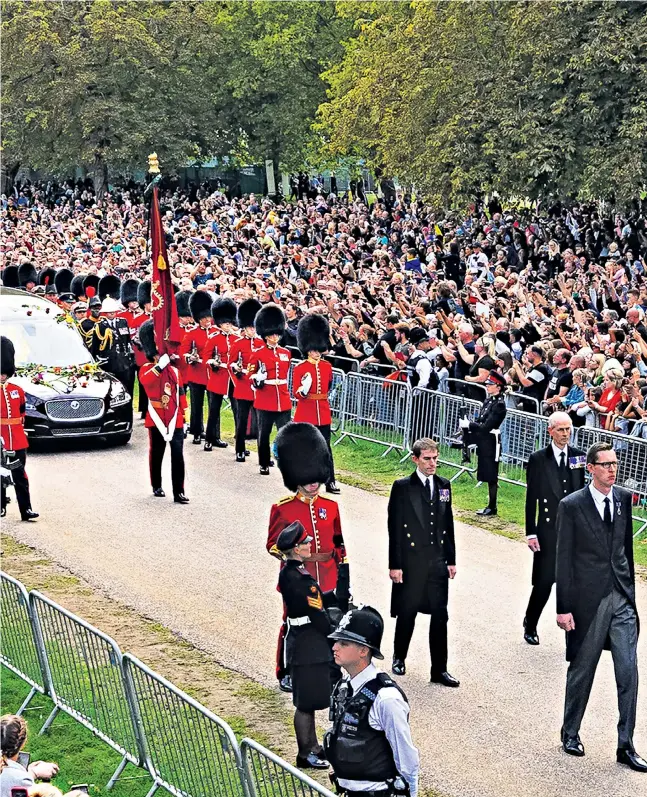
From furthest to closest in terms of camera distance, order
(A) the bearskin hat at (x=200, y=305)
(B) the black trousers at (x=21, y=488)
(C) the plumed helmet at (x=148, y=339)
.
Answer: (A) the bearskin hat at (x=200, y=305)
(C) the plumed helmet at (x=148, y=339)
(B) the black trousers at (x=21, y=488)

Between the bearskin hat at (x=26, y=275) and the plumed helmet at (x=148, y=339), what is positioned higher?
the plumed helmet at (x=148, y=339)

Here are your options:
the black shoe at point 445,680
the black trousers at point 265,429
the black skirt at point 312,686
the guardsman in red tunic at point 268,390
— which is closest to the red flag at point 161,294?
the guardsman in red tunic at point 268,390

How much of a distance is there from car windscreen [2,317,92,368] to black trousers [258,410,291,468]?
10.7 ft

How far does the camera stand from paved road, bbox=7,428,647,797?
28.7 feet

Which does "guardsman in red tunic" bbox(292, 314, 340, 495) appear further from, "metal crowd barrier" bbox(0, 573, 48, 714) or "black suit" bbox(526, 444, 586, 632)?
"metal crowd barrier" bbox(0, 573, 48, 714)

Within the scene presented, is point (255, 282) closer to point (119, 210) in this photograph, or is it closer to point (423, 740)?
point (423, 740)

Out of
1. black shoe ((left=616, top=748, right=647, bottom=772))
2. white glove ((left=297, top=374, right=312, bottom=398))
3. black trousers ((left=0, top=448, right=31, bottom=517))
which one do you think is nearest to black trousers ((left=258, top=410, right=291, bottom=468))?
white glove ((left=297, top=374, right=312, bottom=398))

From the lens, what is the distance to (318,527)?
9.45 meters

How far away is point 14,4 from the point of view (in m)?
54.0

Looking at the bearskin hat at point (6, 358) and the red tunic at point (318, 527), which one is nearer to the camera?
the red tunic at point (318, 527)

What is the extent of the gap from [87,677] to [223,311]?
10545 mm

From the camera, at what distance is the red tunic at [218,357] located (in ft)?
60.2

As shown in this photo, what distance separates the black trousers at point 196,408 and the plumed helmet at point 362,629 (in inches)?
468

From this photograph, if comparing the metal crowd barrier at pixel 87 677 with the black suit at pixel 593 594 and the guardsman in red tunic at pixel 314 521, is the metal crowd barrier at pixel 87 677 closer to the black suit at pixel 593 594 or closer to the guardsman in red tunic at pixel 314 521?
the guardsman in red tunic at pixel 314 521
